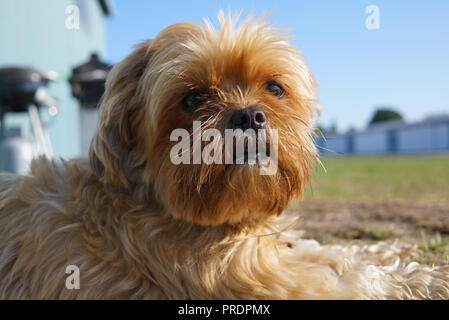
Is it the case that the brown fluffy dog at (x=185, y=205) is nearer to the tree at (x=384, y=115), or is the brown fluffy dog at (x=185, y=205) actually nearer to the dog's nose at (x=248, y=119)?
the dog's nose at (x=248, y=119)

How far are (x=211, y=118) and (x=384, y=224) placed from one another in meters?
3.42

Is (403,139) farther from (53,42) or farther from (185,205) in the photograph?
(185,205)

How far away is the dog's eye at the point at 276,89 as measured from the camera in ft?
8.45

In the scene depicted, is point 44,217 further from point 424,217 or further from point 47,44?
point 47,44

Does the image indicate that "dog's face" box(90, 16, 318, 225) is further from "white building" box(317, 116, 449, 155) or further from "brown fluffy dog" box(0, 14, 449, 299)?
"white building" box(317, 116, 449, 155)

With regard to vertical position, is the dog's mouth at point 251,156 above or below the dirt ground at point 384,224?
above

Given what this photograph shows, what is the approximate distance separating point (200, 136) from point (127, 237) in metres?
0.63

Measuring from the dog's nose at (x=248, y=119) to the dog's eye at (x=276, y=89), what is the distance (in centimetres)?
36

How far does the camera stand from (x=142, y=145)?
259 centimetres

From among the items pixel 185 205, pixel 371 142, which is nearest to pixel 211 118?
pixel 185 205

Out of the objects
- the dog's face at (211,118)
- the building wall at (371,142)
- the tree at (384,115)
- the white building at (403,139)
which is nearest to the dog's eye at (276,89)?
the dog's face at (211,118)

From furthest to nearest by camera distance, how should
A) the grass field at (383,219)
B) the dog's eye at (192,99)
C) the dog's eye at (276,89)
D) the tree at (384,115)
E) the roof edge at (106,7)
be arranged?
the tree at (384,115), the roof edge at (106,7), the grass field at (383,219), the dog's eye at (276,89), the dog's eye at (192,99)

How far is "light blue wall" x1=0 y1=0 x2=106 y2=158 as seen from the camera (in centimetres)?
836

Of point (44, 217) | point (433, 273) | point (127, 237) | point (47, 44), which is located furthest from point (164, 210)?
point (47, 44)
